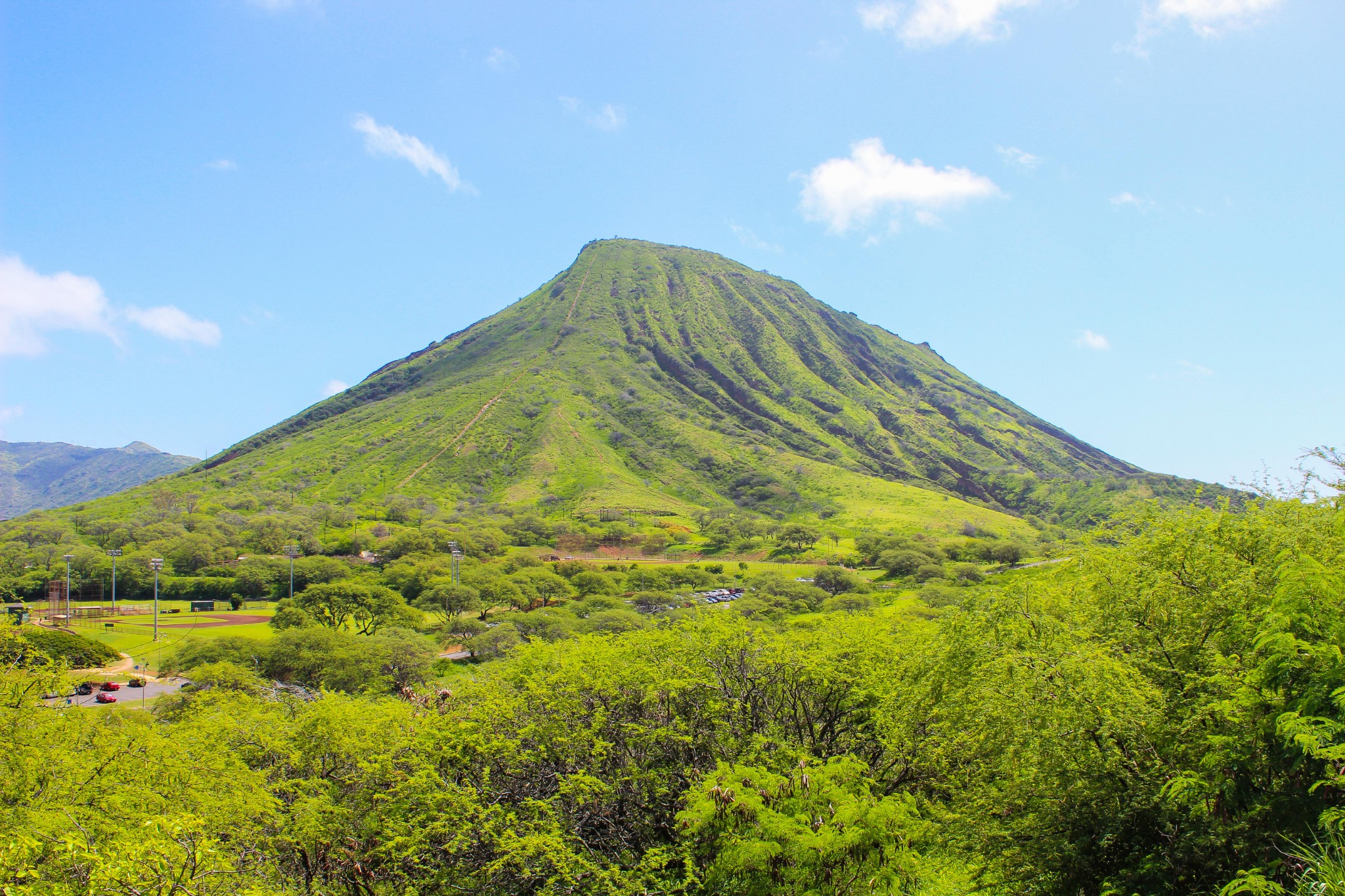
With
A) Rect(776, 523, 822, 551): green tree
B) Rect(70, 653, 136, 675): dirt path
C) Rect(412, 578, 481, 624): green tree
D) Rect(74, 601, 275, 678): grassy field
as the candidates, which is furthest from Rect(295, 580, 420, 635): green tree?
Rect(776, 523, 822, 551): green tree

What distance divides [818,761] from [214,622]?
266ft

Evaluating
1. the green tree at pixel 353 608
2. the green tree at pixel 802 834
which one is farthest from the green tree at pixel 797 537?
the green tree at pixel 802 834

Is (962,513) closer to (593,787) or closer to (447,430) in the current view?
(447,430)

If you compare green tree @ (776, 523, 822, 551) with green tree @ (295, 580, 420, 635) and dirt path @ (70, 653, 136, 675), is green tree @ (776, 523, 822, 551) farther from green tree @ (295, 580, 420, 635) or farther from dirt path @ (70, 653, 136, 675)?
dirt path @ (70, 653, 136, 675)

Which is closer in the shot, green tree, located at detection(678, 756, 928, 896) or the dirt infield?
green tree, located at detection(678, 756, 928, 896)

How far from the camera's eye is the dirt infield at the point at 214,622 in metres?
74.3

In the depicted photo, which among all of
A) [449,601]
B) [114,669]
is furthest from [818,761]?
[449,601]

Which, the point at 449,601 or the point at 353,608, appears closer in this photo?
the point at 353,608

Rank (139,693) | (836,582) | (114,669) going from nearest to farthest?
(139,693), (114,669), (836,582)

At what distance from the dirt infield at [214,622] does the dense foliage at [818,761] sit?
5984 cm

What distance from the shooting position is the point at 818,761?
15609 millimetres

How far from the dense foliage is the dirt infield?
59.8 m

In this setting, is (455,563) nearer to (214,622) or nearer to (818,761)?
(214,622)

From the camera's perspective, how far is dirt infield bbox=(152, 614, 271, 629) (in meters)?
74.3
